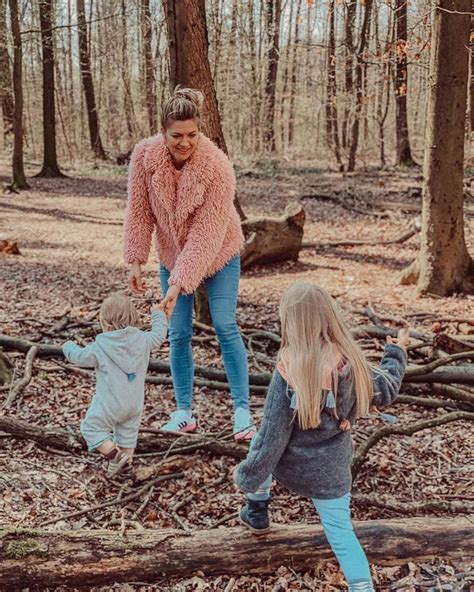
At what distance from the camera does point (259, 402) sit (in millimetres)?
4719

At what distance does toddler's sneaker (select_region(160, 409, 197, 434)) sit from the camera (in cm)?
410

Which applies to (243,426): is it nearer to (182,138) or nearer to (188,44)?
(182,138)

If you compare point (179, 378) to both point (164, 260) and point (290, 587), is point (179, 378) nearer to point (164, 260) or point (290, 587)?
point (164, 260)

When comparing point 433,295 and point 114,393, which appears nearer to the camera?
point 114,393

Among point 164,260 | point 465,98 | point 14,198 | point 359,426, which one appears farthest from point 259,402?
point 14,198

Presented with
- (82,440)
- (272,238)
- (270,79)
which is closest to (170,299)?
(82,440)

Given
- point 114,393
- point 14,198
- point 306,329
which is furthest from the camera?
point 14,198

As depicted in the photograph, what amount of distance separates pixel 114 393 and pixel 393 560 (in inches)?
65.8

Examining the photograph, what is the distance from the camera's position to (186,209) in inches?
153

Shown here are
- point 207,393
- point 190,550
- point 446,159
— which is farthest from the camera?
point 446,159

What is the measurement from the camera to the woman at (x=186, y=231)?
3785 millimetres

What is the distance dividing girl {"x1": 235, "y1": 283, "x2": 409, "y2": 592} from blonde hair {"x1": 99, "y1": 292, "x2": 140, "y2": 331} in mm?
1179

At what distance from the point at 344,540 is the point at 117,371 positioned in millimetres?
1558

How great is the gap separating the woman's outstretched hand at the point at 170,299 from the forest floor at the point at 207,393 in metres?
0.89
